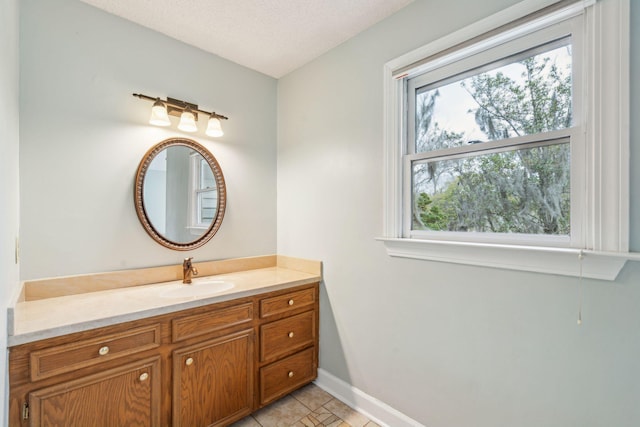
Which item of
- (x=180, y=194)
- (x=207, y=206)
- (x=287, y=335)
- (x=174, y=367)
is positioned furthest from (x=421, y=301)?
(x=180, y=194)

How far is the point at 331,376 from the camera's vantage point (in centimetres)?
215

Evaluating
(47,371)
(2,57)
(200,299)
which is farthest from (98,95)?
(47,371)

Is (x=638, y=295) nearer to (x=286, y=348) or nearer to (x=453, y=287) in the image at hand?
(x=453, y=287)

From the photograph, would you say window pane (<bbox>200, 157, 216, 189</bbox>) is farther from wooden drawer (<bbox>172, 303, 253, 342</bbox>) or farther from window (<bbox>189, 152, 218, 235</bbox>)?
wooden drawer (<bbox>172, 303, 253, 342</bbox>)

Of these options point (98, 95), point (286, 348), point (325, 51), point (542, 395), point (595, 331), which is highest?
point (325, 51)

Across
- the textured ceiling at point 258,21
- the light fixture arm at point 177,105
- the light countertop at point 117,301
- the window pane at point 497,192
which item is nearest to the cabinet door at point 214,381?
the light countertop at point 117,301

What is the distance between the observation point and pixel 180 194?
6.86ft

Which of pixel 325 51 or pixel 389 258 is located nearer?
pixel 389 258

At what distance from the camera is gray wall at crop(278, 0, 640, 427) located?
3.80 ft

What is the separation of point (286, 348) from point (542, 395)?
1.41 meters

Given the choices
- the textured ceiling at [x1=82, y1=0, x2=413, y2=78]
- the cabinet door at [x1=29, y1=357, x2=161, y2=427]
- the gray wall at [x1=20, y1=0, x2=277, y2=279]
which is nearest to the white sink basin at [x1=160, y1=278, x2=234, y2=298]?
the gray wall at [x1=20, y1=0, x2=277, y2=279]

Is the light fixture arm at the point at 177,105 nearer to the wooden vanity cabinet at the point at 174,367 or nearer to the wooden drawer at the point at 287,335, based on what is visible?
the wooden vanity cabinet at the point at 174,367

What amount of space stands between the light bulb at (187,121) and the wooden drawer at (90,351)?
1.24 meters

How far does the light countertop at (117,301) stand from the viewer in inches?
48.3
